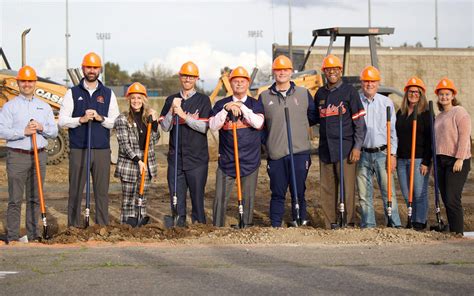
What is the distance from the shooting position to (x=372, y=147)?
37.5 ft

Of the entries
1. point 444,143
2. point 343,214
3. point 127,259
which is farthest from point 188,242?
point 444,143

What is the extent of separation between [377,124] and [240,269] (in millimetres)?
3860

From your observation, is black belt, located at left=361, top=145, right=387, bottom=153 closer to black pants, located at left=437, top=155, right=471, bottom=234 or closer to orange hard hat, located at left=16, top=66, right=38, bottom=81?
black pants, located at left=437, top=155, right=471, bottom=234

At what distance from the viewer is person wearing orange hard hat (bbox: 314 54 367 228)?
11273mm

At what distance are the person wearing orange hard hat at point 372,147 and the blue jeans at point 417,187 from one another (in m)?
0.17

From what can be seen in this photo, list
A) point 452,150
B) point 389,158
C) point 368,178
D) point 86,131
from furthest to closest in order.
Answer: point 368,178 → point 389,158 → point 86,131 → point 452,150

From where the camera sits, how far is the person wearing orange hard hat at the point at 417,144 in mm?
11539

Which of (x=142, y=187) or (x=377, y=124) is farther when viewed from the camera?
(x=377, y=124)

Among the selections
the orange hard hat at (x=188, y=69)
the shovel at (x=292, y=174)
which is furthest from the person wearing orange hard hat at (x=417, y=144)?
the orange hard hat at (x=188, y=69)

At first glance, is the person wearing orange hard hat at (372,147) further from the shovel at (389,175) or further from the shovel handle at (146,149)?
the shovel handle at (146,149)

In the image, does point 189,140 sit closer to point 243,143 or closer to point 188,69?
point 243,143

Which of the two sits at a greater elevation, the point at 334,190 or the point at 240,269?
the point at 334,190

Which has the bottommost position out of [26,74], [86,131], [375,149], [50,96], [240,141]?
[375,149]

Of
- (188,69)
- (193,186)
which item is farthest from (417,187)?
(188,69)
